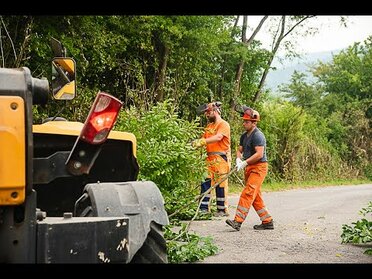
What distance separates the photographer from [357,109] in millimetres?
37656

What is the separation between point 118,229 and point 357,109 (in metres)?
35.1

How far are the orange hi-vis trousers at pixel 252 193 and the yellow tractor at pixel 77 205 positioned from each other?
5698 mm

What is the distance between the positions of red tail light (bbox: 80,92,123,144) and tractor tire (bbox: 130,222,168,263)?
0.98m

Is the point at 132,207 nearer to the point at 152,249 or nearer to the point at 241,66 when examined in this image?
the point at 152,249

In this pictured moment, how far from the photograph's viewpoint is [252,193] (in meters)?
10.3

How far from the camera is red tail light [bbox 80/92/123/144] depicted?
12.0 feet

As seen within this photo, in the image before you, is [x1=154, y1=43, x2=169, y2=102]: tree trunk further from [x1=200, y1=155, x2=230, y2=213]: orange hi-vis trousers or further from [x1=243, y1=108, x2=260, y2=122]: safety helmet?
[x1=243, y1=108, x2=260, y2=122]: safety helmet

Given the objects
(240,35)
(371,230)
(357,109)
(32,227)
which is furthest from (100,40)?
(357,109)

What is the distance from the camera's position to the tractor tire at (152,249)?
454 cm

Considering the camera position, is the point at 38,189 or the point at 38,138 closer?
the point at 38,138

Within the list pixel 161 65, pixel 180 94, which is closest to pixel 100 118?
pixel 180 94

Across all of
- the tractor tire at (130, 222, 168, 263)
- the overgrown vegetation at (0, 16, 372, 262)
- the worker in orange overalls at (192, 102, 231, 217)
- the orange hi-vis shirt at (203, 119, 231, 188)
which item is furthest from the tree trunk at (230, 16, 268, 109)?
Result: the tractor tire at (130, 222, 168, 263)
